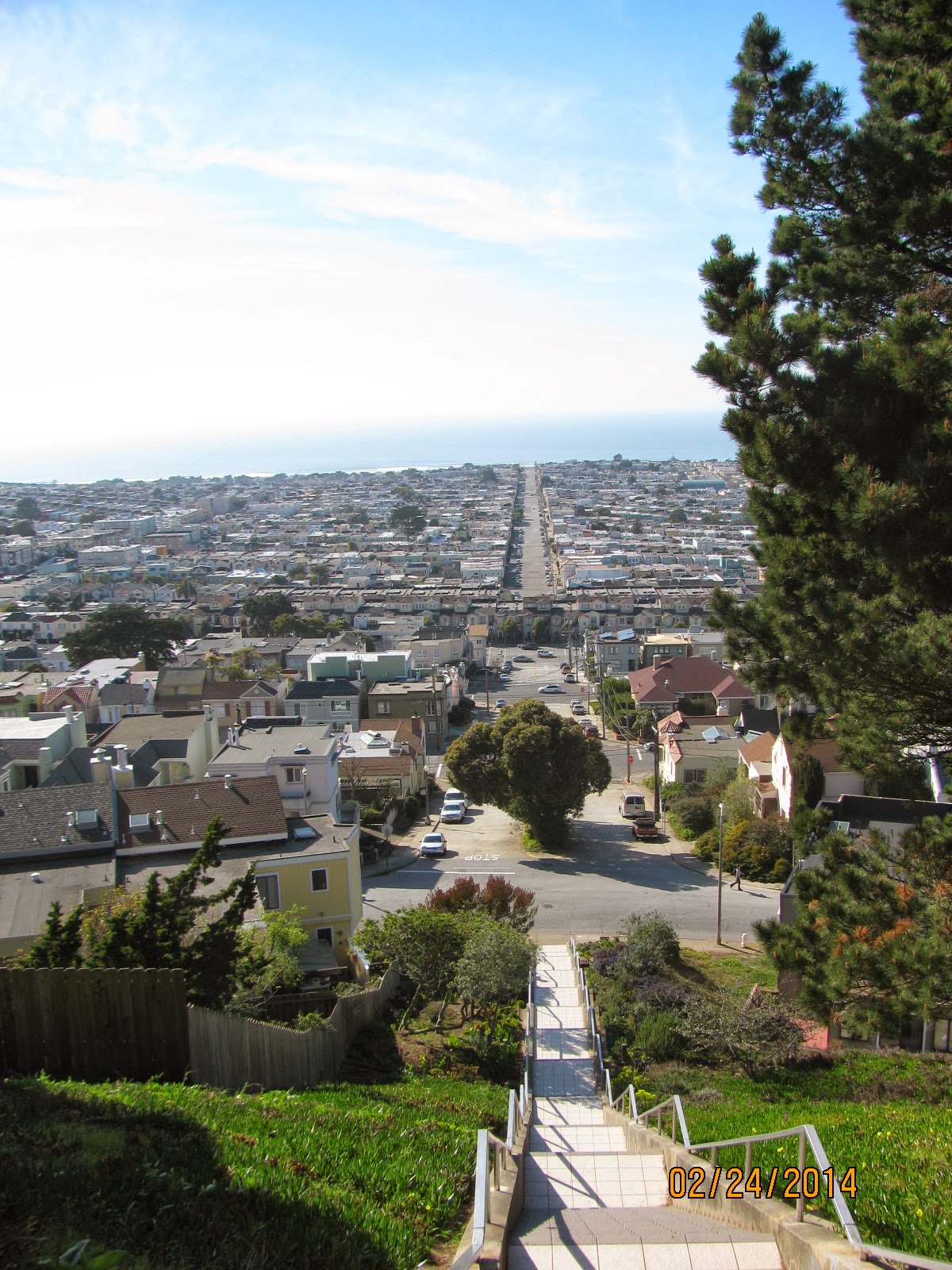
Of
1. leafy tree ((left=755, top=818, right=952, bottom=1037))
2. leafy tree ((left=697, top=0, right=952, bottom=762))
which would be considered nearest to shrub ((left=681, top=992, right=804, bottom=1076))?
leafy tree ((left=755, top=818, right=952, bottom=1037))

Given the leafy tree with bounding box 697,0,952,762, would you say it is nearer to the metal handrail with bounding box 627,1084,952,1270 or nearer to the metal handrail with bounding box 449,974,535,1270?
the metal handrail with bounding box 627,1084,952,1270

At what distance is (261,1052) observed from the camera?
26.6ft

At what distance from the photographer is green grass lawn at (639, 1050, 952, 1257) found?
466 cm

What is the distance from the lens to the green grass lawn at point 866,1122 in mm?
4656

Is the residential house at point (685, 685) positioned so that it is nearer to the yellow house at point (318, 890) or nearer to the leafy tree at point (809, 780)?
the leafy tree at point (809, 780)

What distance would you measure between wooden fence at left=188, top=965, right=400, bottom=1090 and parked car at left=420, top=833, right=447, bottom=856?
14.6 metres

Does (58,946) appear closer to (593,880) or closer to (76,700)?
(593,880)

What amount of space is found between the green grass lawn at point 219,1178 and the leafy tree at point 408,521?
5274 inches

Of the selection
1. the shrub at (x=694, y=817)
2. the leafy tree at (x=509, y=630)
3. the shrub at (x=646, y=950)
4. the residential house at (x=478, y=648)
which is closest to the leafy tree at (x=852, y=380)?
the shrub at (x=646, y=950)

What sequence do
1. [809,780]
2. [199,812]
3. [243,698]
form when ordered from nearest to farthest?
[199,812]
[809,780]
[243,698]

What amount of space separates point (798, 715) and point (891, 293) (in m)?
3.80

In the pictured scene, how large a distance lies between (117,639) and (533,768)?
3585cm

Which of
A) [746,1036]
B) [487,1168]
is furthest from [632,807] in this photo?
[487,1168]

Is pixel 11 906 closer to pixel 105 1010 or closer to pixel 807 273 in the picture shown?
pixel 105 1010
